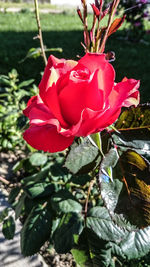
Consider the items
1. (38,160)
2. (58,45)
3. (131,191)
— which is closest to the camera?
(131,191)

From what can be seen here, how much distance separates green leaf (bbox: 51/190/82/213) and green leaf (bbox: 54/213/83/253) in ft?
0.12

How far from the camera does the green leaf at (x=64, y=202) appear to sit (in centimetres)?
102

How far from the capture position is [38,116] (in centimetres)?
52

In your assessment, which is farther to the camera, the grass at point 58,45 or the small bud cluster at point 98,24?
the grass at point 58,45

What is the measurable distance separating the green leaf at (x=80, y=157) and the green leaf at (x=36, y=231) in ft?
1.64

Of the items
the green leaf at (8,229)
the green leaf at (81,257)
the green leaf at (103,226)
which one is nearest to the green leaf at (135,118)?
the green leaf at (103,226)

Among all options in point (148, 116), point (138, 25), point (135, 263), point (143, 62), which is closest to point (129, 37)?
point (138, 25)

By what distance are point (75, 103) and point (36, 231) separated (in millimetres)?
657

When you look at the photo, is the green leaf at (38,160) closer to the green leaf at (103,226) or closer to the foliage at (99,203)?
the foliage at (99,203)

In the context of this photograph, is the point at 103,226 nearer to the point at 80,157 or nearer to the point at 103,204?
the point at 103,204

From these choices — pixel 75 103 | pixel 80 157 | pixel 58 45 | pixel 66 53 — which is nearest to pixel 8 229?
pixel 80 157

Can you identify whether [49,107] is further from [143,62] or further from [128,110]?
[143,62]

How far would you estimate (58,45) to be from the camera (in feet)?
17.2

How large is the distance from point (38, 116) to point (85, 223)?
611mm
